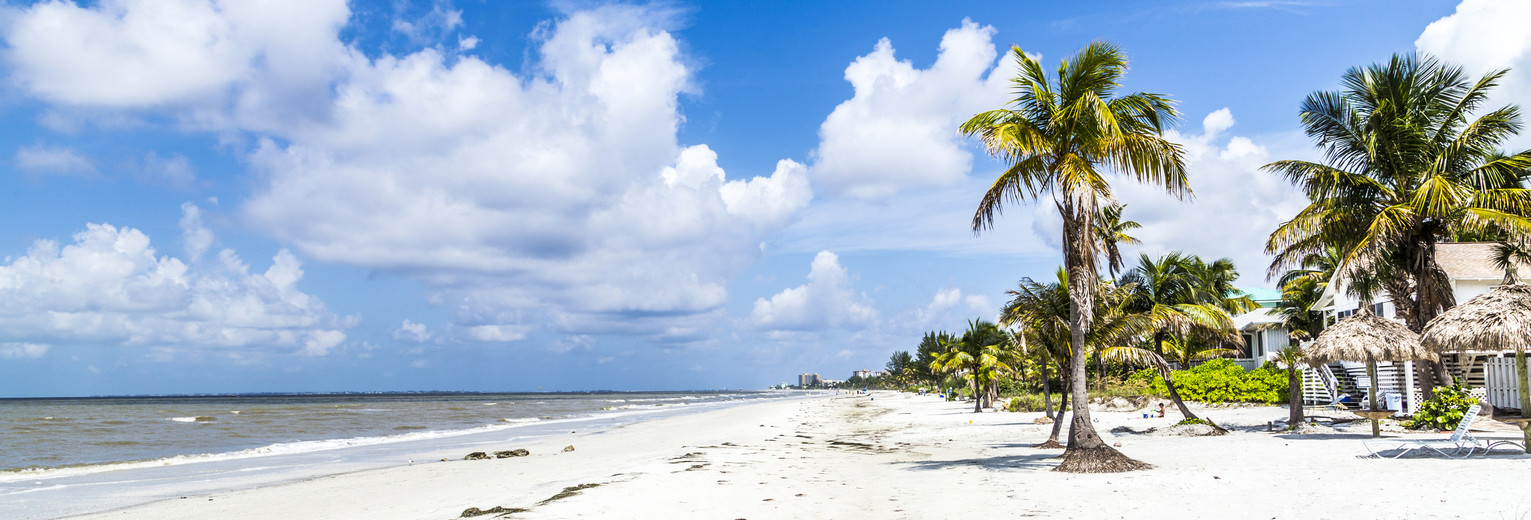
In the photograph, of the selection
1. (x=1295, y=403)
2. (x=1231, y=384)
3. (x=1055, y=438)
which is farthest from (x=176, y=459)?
(x=1231, y=384)

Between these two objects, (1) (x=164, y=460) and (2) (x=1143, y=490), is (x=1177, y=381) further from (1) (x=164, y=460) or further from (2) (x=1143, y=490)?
(1) (x=164, y=460)

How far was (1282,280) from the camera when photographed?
42656 millimetres

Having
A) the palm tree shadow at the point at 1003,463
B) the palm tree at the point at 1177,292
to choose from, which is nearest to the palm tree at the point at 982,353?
the palm tree at the point at 1177,292

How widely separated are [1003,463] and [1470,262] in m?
16.6

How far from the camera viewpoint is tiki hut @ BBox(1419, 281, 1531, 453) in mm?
12656

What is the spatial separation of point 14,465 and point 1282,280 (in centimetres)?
4966

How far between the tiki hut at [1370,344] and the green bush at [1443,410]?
0.71 metres

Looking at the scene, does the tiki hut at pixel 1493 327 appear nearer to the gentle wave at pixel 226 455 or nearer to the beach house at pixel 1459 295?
the beach house at pixel 1459 295

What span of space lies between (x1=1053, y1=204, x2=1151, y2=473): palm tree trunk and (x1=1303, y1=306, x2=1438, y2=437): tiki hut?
6.56 metres

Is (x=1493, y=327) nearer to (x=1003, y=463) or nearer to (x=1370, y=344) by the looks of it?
(x=1370, y=344)

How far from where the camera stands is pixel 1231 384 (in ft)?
90.4

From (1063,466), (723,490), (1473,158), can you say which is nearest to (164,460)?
(723,490)

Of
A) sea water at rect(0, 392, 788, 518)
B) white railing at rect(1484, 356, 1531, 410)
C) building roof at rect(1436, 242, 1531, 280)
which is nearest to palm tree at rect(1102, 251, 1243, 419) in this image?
building roof at rect(1436, 242, 1531, 280)

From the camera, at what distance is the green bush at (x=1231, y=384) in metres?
27.2
